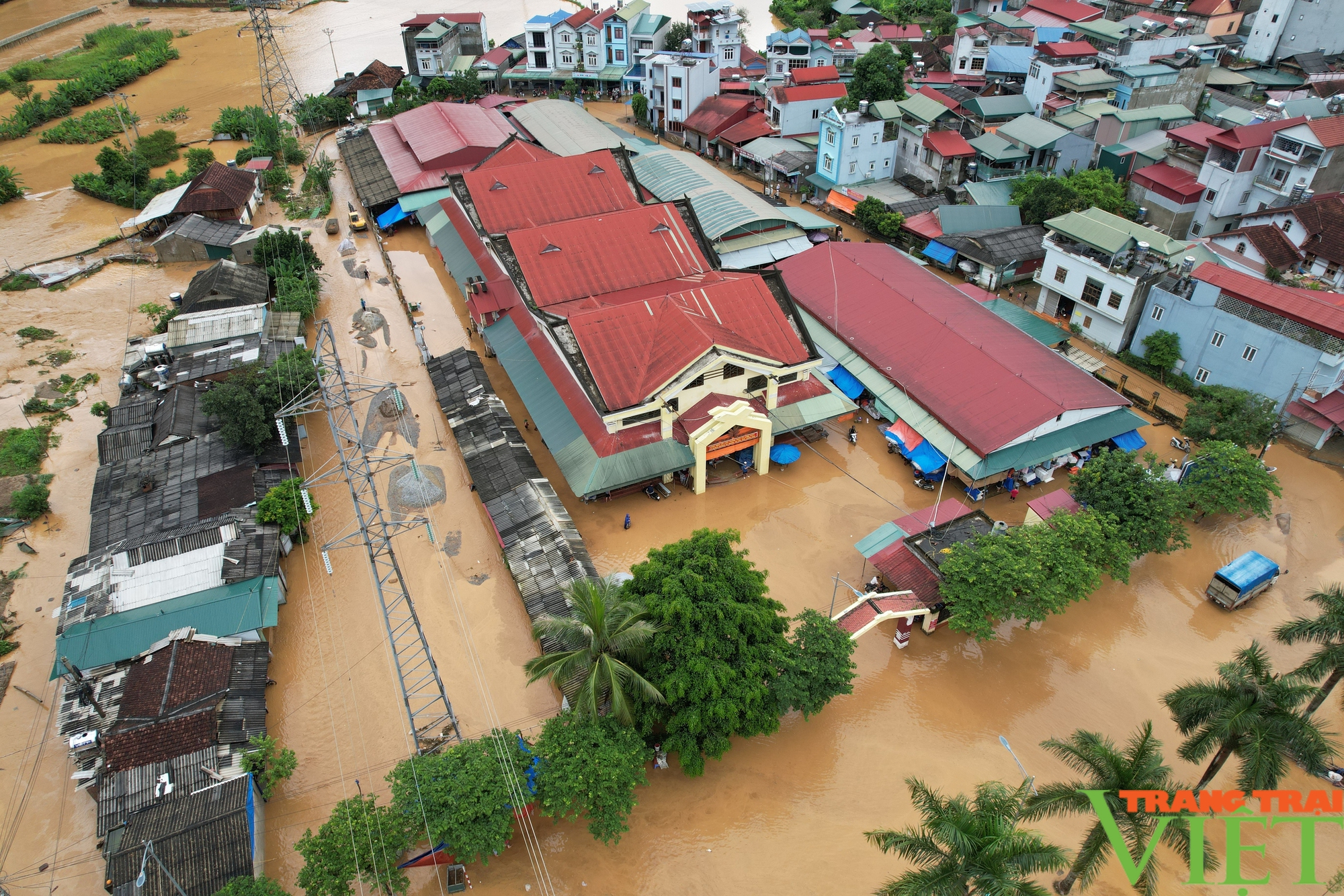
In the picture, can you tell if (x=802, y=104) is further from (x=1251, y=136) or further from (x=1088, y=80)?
(x=1251, y=136)

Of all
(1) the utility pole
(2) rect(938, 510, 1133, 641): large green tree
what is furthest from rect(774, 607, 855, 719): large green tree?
(1) the utility pole

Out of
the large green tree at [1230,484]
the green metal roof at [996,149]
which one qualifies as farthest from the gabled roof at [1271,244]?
the large green tree at [1230,484]

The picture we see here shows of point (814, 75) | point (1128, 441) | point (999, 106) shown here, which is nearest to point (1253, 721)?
point (1128, 441)

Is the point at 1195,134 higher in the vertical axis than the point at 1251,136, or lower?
lower

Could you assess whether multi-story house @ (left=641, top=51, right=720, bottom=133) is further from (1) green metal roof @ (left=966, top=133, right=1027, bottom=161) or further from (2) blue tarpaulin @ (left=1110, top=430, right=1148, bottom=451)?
(2) blue tarpaulin @ (left=1110, top=430, right=1148, bottom=451)

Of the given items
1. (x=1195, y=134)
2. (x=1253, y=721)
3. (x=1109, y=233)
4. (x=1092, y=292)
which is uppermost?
(x=1195, y=134)
